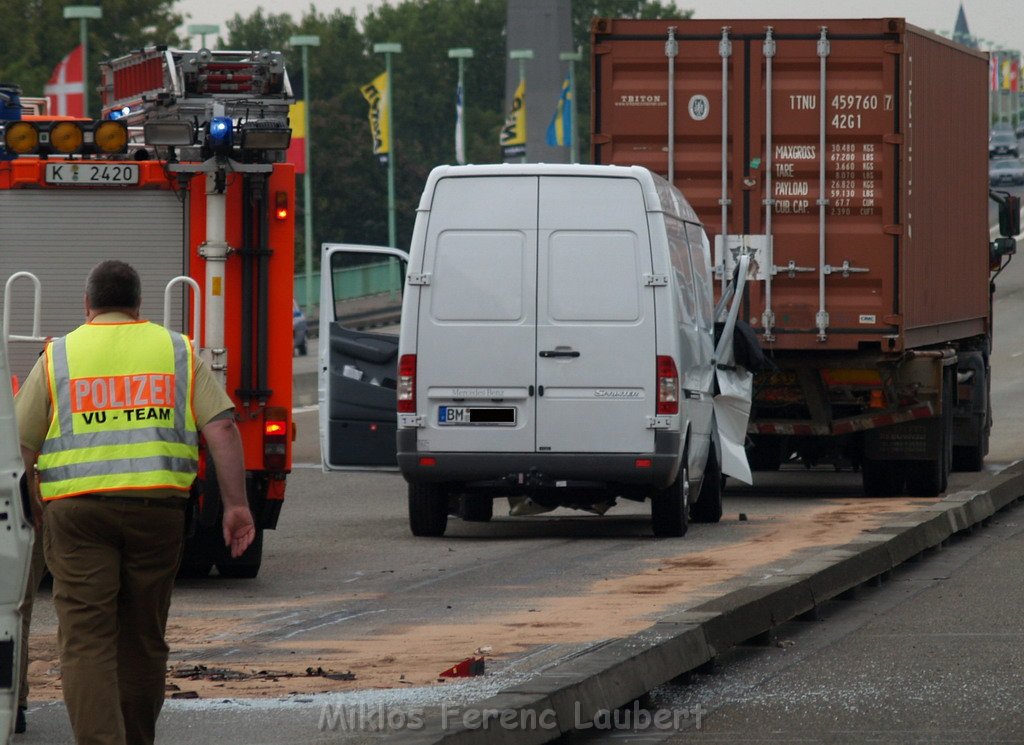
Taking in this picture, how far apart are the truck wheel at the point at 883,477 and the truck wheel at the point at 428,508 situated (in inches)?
185

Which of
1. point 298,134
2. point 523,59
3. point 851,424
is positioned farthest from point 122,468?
point 523,59

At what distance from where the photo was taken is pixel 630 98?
17.3m

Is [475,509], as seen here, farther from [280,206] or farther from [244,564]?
[280,206]

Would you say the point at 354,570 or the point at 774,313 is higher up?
the point at 774,313

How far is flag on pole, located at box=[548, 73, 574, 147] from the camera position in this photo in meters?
55.1

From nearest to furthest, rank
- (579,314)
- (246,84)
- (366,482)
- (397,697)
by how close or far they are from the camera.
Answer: (397,697) < (246,84) < (579,314) < (366,482)

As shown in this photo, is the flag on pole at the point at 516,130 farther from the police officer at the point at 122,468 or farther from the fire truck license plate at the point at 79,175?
the police officer at the point at 122,468

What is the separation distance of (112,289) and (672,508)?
8064 mm

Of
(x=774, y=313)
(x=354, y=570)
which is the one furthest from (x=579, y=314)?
(x=774, y=313)

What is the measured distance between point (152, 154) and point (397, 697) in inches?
215

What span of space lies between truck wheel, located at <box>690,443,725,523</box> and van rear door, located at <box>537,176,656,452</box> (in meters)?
1.80

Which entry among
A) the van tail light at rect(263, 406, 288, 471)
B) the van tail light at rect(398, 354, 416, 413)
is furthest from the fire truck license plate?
the van tail light at rect(398, 354, 416, 413)

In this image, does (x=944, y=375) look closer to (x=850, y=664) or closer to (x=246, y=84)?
(x=246, y=84)

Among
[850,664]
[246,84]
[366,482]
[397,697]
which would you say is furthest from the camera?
[366,482]
